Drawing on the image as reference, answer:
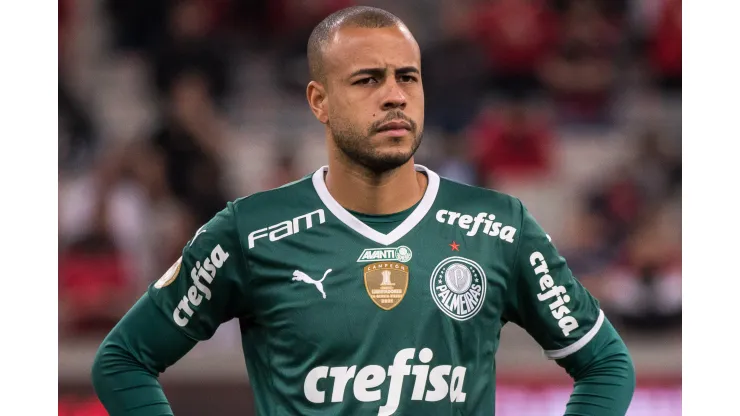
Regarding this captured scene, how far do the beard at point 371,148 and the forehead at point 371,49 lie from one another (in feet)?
Result: 0.56

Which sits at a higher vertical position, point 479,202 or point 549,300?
point 479,202

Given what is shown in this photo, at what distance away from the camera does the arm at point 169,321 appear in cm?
315

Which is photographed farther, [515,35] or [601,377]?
[515,35]

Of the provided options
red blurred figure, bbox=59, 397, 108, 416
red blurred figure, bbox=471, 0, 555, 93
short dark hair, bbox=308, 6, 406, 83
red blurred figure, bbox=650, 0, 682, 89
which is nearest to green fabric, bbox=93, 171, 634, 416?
short dark hair, bbox=308, 6, 406, 83

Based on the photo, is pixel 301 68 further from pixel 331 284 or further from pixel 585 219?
pixel 331 284

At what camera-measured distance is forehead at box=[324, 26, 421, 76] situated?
10.2ft

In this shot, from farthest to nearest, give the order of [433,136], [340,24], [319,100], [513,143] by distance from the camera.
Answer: [513,143], [433,136], [319,100], [340,24]

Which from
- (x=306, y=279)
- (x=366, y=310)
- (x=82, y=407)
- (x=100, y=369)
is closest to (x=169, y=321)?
(x=100, y=369)

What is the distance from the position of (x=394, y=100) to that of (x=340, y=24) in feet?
1.12

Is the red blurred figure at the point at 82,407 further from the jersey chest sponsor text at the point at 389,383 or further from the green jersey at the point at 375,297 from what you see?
the jersey chest sponsor text at the point at 389,383

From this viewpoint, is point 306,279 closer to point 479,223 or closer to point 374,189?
point 374,189

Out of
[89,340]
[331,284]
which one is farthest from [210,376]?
[331,284]

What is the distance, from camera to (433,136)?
811cm

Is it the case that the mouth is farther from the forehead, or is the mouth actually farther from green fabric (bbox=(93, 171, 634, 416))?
green fabric (bbox=(93, 171, 634, 416))
